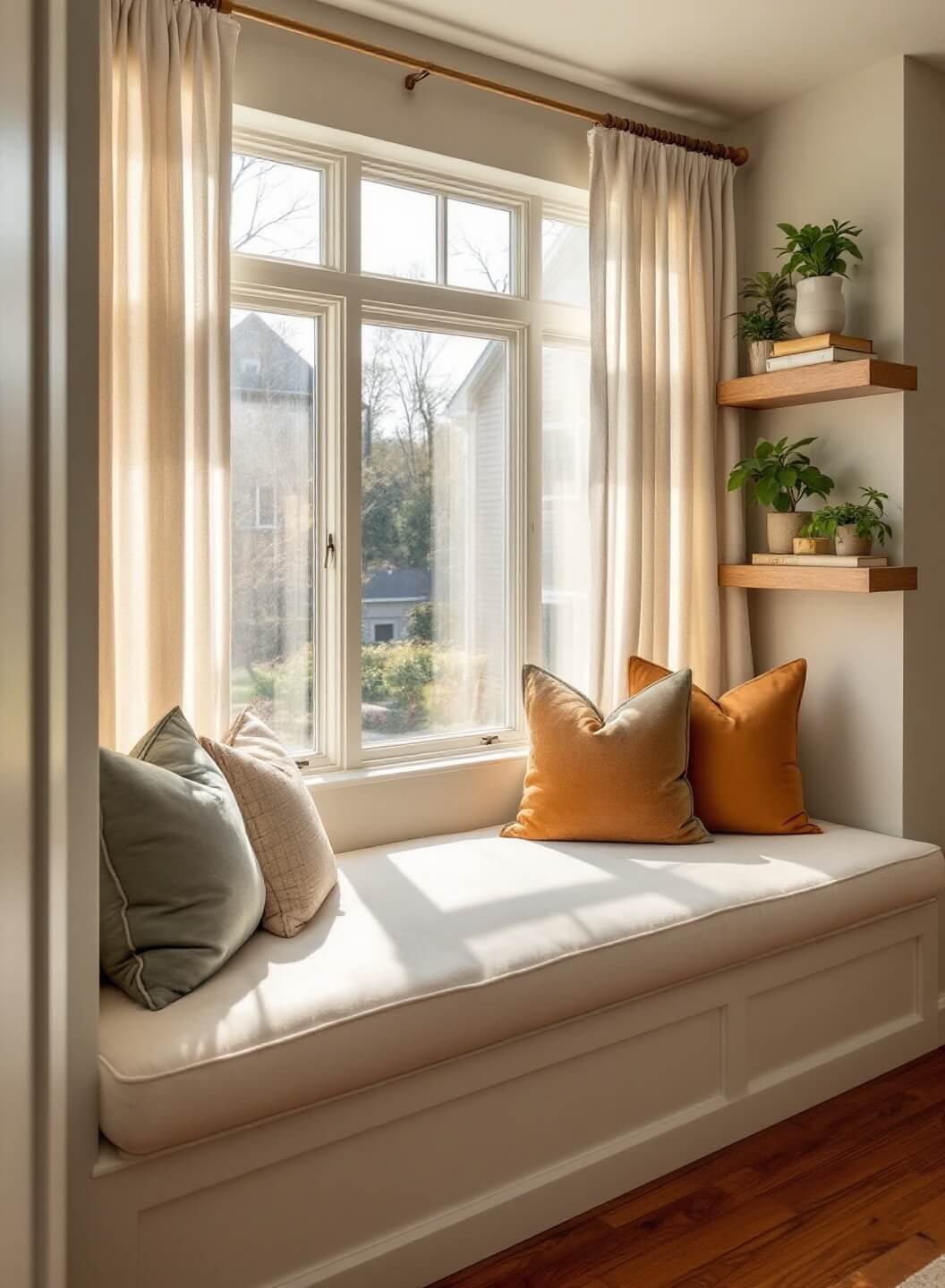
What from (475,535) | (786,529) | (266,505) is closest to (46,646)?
(266,505)

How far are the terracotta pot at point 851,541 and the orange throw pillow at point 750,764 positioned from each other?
1.19 ft

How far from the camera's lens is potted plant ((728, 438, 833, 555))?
302cm

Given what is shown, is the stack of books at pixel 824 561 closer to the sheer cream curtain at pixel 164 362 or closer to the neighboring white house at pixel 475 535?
the neighboring white house at pixel 475 535

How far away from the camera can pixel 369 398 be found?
2828 millimetres

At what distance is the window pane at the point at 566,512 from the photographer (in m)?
3.19

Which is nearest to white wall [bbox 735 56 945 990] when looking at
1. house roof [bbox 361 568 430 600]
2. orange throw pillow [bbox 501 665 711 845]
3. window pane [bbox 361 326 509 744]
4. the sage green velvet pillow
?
orange throw pillow [bbox 501 665 711 845]

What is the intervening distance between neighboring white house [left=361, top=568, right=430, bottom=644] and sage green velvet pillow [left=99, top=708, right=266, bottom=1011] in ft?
3.38

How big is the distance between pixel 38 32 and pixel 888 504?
2.66 m

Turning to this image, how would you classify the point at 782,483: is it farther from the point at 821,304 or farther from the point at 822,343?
the point at 821,304

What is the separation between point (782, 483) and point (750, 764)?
0.82 meters

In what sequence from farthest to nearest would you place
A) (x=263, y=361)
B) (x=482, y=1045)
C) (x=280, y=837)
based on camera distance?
1. (x=263, y=361)
2. (x=280, y=837)
3. (x=482, y=1045)

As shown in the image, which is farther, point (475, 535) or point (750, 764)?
point (475, 535)

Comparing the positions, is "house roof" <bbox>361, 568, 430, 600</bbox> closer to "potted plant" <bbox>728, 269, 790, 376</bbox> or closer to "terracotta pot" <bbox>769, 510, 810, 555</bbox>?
"terracotta pot" <bbox>769, 510, 810, 555</bbox>

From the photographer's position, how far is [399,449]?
9.47 feet
